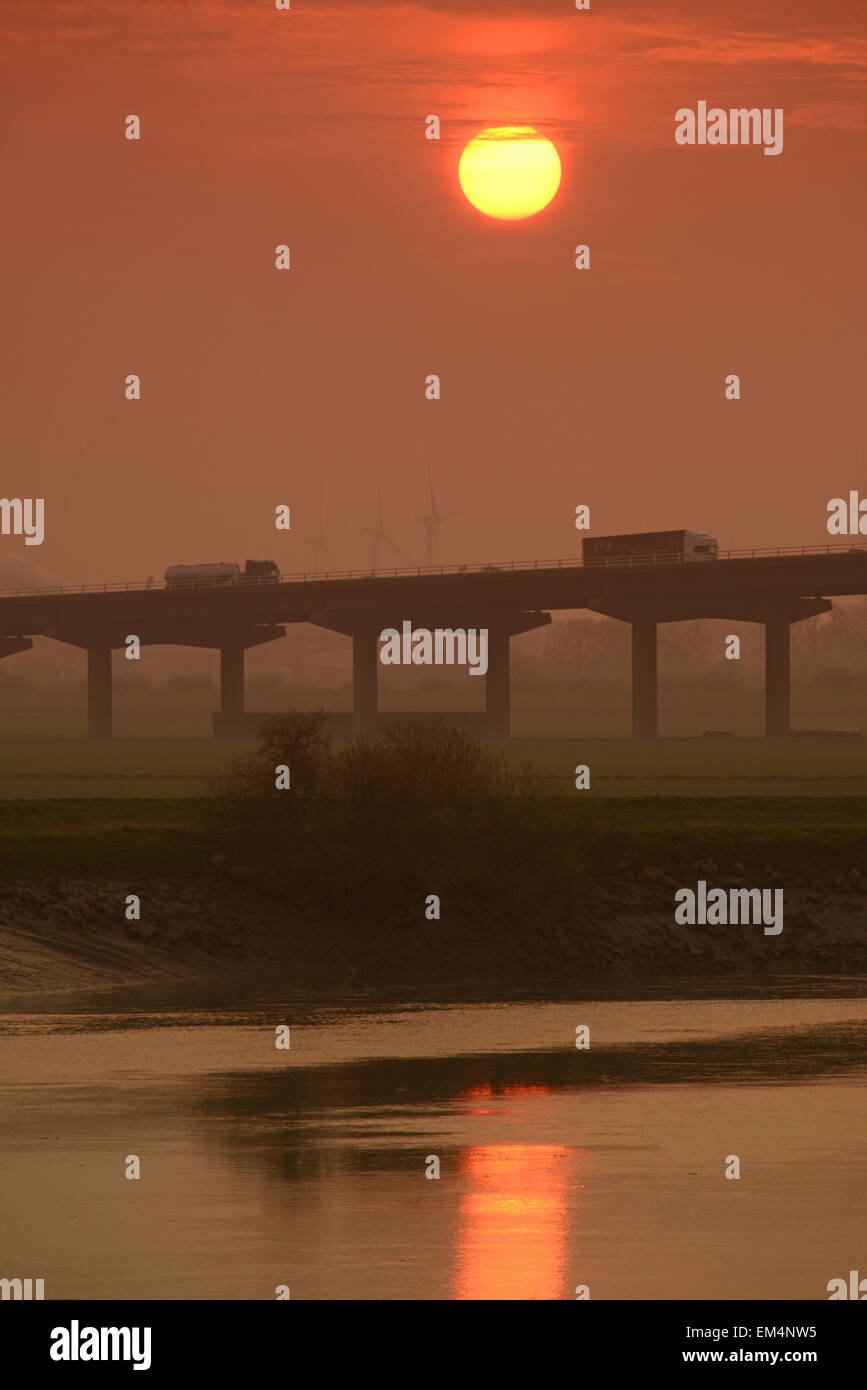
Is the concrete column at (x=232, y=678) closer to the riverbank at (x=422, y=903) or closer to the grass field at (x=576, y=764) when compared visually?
the grass field at (x=576, y=764)

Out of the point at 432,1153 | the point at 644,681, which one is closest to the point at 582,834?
the point at 432,1153

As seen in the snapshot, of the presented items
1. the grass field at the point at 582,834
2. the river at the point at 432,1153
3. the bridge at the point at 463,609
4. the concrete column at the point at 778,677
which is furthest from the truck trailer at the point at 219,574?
the river at the point at 432,1153

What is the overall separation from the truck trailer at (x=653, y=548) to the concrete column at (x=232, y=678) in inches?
1035

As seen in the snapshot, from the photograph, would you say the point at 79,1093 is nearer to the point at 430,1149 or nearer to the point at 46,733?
the point at 430,1149

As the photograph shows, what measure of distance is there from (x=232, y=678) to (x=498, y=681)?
2087 centimetres

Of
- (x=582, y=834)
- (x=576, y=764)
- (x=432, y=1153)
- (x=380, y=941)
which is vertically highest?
(x=576, y=764)

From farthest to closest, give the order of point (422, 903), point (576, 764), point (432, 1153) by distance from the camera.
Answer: point (576, 764), point (422, 903), point (432, 1153)

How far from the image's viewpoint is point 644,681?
492ft

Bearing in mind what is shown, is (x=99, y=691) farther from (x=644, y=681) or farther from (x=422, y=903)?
(x=422, y=903)

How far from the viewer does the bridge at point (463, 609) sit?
14238 cm

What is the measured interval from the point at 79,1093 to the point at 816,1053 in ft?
40.6

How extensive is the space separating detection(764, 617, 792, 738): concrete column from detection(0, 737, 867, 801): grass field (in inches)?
136

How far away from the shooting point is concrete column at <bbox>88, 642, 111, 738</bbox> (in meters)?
162
